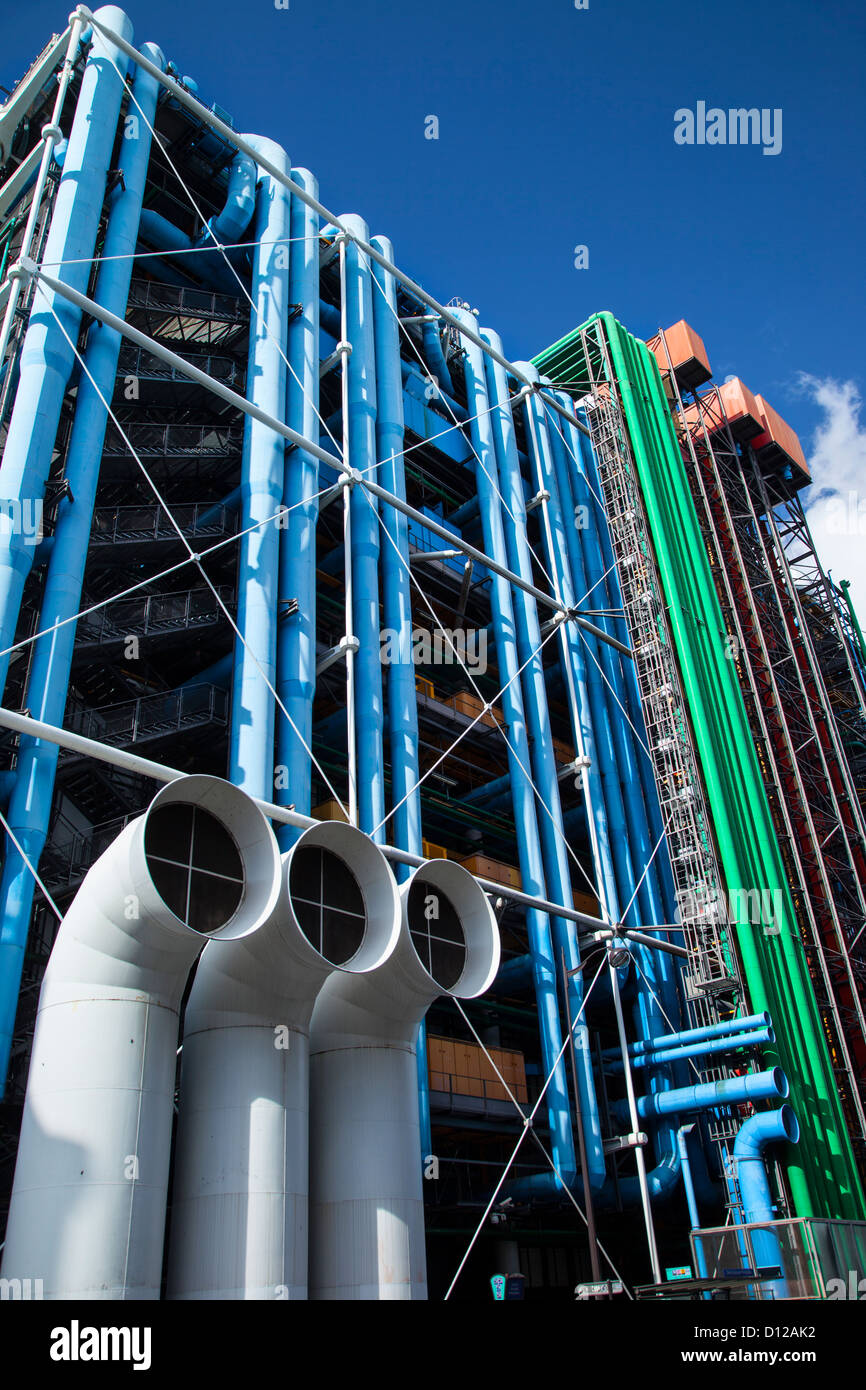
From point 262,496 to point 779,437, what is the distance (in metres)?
32.0

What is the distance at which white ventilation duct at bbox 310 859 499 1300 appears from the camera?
13.2 metres

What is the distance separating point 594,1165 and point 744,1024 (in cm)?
443

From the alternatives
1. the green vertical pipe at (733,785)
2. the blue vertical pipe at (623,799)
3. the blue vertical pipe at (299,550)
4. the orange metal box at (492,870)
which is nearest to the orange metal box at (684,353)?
the green vertical pipe at (733,785)

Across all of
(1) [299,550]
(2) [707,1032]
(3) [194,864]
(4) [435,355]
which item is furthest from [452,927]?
(4) [435,355]

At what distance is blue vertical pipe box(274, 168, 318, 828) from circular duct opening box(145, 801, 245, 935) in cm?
632

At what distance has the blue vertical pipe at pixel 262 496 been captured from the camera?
19.5 metres

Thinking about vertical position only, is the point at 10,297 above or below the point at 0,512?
above

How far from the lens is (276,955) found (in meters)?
12.8

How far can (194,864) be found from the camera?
12609 mm

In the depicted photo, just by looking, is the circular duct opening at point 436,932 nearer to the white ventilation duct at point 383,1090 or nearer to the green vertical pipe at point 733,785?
the white ventilation duct at point 383,1090

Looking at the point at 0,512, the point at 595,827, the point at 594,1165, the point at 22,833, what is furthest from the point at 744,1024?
the point at 0,512
